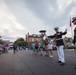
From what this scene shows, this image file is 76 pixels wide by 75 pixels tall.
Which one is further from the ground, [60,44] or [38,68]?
[60,44]

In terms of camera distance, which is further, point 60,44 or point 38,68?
point 60,44

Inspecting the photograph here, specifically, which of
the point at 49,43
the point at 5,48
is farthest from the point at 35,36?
the point at 49,43

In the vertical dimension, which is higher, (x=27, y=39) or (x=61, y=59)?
(x=27, y=39)

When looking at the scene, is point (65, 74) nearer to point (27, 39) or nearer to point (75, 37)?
point (75, 37)

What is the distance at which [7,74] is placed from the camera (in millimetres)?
6215

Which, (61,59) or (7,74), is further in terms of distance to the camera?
(61,59)

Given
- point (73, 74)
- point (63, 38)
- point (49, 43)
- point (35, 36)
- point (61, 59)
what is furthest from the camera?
point (35, 36)

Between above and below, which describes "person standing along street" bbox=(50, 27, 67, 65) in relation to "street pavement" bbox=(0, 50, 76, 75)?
above

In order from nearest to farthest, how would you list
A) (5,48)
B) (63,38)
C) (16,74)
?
1. (16,74)
2. (63,38)
3. (5,48)

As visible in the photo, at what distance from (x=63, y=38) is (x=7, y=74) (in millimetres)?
4325

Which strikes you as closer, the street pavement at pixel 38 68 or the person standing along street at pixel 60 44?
the street pavement at pixel 38 68

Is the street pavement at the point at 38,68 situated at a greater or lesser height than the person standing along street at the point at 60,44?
lesser

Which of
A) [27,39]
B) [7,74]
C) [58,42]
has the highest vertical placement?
[27,39]

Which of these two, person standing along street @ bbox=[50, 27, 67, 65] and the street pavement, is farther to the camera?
person standing along street @ bbox=[50, 27, 67, 65]
